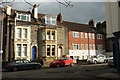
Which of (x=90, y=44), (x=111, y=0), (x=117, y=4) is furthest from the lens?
(x=90, y=44)

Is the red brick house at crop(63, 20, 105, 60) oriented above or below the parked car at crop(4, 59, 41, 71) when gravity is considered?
above

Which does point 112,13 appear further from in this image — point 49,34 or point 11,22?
point 11,22

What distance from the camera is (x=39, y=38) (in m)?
25.9

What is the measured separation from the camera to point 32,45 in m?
24.9

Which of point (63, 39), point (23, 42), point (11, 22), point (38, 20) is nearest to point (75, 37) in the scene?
point (63, 39)

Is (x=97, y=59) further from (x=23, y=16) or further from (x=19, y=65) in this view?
(x=23, y=16)

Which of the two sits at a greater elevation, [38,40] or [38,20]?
[38,20]

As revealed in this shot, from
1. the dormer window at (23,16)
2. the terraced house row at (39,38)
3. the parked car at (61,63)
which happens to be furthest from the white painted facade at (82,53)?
the dormer window at (23,16)

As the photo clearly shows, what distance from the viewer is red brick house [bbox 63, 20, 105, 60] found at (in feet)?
98.5

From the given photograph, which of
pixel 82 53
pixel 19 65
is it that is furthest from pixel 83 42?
pixel 19 65

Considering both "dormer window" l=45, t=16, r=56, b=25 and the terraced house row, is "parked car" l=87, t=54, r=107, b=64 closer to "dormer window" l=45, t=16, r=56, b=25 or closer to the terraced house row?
the terraced house row

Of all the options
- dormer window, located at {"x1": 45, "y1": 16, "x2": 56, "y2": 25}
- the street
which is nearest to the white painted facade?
dormer window, located at {"x1": 45, "y1": 16, "x2": 56, "y2": 25}

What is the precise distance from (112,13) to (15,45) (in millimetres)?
17191

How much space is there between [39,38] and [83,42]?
11.8 m
